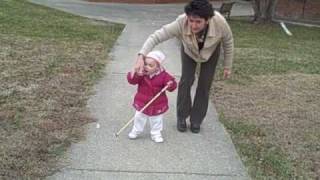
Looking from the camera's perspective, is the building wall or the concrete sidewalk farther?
the building wall

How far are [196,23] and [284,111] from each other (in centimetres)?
225

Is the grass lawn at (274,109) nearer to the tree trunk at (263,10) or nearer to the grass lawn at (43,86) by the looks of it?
the grass lawn at (43,86)

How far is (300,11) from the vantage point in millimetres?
19625

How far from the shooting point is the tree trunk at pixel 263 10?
18.1m

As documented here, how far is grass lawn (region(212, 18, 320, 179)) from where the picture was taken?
199 inches

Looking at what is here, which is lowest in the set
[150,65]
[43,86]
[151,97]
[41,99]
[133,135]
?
[43,86]

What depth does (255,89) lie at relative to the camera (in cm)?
802

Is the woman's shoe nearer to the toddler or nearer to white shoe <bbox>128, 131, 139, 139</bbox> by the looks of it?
the toddler

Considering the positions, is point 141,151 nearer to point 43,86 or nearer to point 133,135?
point 133,135

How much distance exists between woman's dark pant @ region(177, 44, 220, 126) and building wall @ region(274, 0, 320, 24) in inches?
553

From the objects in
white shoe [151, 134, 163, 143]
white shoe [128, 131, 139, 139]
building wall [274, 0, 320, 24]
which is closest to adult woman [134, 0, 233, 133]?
white shoe [151, 134, 163, 143]

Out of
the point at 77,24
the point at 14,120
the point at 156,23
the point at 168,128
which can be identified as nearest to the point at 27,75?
the point at 14,120

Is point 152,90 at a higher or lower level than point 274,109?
higher

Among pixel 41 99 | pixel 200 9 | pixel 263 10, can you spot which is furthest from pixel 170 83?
pixel 263 10
